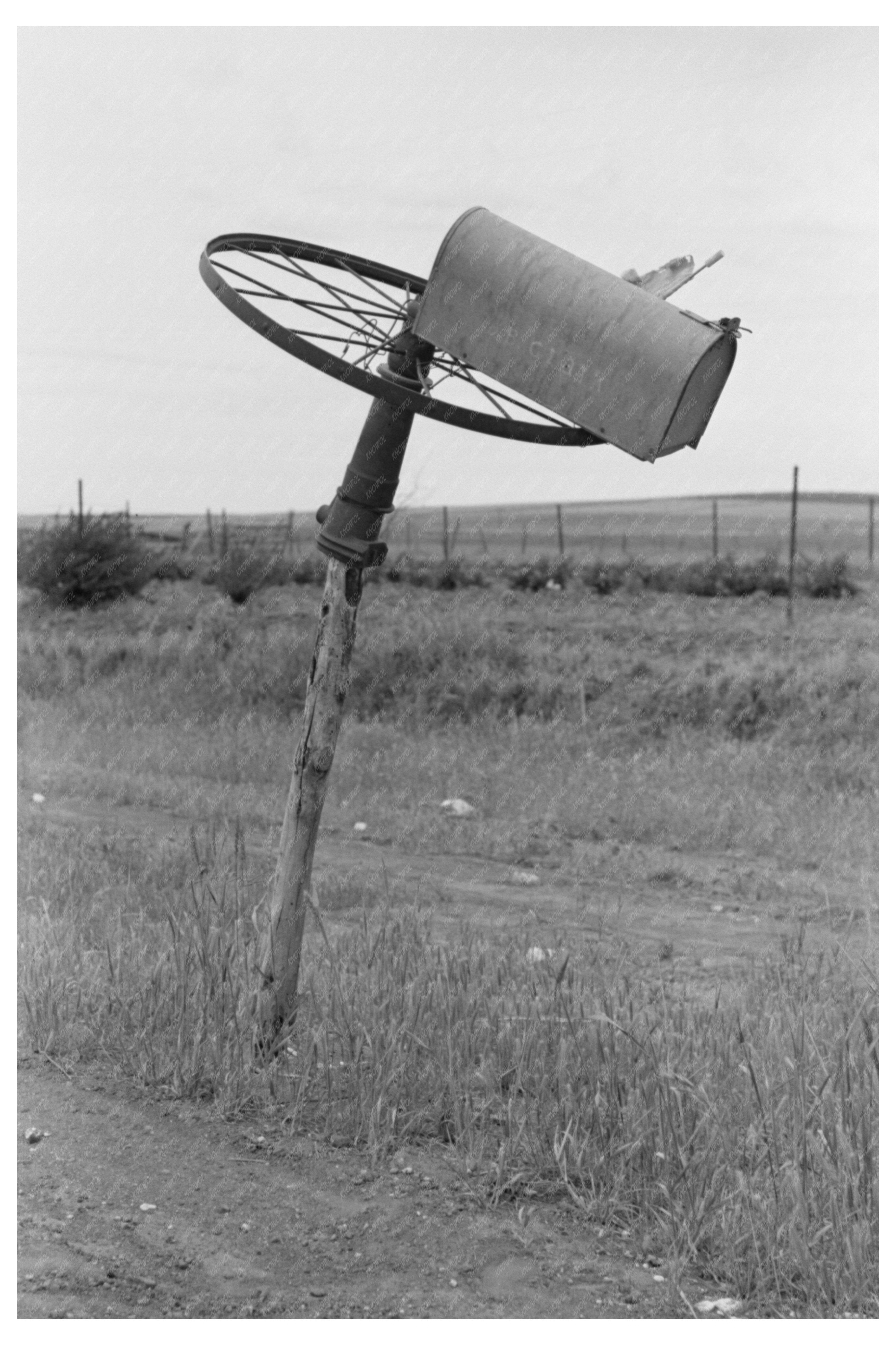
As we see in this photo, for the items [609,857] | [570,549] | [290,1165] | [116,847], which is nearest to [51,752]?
[116,847]

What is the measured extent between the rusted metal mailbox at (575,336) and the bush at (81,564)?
48.4ft

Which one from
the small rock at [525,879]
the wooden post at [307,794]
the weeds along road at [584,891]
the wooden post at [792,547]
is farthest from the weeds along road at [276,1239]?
the wooden post at [792,547]

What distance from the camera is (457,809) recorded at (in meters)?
8.84

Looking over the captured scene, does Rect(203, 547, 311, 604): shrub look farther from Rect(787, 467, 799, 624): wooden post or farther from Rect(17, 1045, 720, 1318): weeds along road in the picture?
Rect(17, 1045, 720, 1318): weeds along road

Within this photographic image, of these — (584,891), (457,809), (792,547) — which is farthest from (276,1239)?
(792,547)

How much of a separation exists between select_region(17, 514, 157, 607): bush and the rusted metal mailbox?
48.4ft

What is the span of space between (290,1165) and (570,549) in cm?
3524

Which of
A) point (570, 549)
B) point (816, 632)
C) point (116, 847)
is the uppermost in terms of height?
point (570, 549)

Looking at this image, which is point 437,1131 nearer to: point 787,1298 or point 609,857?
point 787,1298

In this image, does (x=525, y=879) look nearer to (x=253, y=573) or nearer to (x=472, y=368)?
(x=472, y=368)

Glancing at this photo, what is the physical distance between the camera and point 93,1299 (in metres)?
3.05

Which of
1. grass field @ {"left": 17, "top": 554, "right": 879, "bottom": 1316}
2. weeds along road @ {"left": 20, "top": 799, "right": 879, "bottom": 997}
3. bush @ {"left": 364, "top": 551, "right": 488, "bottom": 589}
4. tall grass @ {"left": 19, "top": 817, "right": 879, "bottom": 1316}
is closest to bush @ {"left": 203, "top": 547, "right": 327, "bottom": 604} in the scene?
bush @ {"left": 364, "top": 551, "right": 488, "bottom": 589}

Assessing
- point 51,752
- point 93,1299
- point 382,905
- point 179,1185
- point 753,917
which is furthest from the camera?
point 51,752

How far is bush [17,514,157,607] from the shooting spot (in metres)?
17.7
